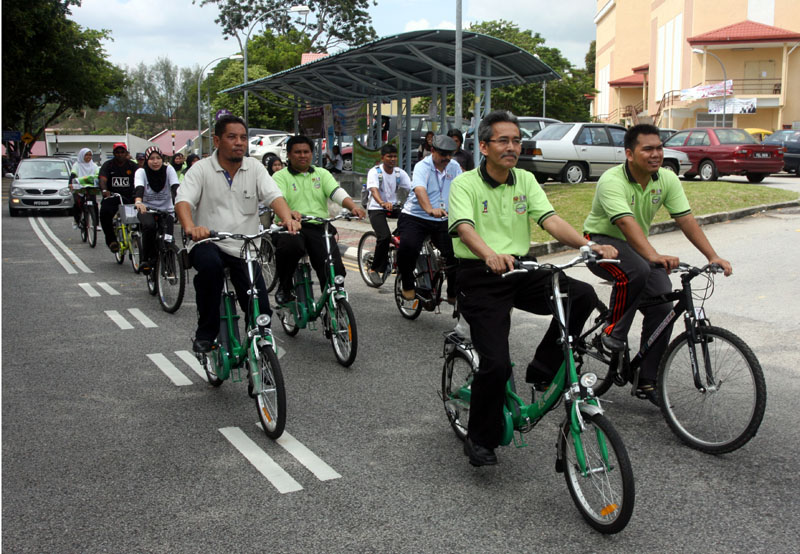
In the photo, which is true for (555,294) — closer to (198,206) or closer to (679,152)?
(198,206)

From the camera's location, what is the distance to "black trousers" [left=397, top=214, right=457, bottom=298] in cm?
811

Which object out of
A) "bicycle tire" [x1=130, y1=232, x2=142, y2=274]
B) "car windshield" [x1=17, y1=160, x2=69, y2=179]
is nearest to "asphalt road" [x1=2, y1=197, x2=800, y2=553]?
"bicycle tire" [x1=130, y1=232, x2=142, y2=274]

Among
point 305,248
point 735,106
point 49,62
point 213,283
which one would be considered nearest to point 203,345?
point 213,283

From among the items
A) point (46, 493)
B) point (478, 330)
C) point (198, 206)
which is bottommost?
point (46, 493)

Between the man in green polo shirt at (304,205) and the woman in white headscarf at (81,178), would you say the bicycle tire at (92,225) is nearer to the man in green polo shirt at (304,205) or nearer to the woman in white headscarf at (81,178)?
the woman in white headscarf at (81,178)

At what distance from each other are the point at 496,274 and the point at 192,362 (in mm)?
3735

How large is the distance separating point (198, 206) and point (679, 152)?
1785 centimetres

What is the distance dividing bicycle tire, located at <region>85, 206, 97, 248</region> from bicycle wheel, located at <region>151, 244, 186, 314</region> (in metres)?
6.48

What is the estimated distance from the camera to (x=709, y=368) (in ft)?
15.1

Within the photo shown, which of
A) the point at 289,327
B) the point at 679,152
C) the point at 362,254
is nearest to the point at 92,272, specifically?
the point at 362,254

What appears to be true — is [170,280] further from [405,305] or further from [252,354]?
[252,354]

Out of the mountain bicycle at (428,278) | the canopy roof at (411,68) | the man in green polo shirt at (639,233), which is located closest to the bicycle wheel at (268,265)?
the mountain bicycle at (428,278)

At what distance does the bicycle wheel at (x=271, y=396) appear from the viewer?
483 cm

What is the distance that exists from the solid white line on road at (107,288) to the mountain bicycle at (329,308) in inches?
143
